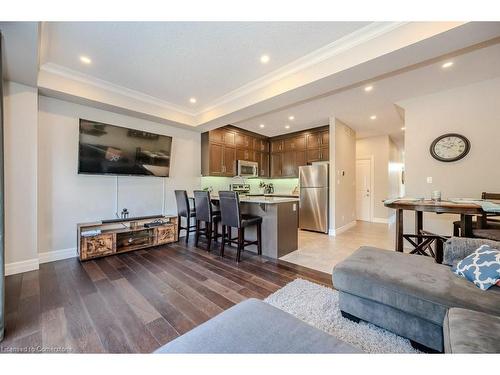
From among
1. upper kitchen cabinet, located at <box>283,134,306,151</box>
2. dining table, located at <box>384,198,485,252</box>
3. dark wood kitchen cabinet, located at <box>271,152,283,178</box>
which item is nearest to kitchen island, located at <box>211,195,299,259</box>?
dining table, located at <box>384,198,485,252</box>

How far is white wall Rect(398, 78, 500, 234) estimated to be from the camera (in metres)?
3.02

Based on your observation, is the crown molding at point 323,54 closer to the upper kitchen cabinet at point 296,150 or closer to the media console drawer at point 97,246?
the upper kitchen cabinet at point 296,150

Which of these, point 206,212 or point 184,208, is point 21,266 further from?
point 206,212

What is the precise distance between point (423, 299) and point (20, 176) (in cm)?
427

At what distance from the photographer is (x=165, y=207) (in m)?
4.33

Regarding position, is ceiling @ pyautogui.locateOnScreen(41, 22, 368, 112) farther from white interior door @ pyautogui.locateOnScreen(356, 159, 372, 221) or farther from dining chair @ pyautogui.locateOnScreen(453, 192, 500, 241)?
white interior door @ pyautogui.locateOnScreen(356, 159, 372, 221)

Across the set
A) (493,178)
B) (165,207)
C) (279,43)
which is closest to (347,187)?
(493,178)

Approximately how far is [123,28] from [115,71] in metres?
0.98

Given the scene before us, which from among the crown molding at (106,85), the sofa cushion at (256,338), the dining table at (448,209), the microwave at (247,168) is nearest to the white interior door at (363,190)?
the microwave at (247,168)

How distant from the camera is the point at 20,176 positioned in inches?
102

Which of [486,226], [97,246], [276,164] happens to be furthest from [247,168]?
[486,226]

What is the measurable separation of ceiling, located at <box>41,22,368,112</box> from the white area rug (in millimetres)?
2660

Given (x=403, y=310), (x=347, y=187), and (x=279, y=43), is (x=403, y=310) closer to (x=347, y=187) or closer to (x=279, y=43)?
(x=279, y=43)

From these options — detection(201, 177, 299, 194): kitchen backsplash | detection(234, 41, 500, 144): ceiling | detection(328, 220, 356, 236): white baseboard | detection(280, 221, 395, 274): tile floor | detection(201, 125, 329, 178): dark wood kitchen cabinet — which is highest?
detection(234, 41, 500, 144): ceiling
